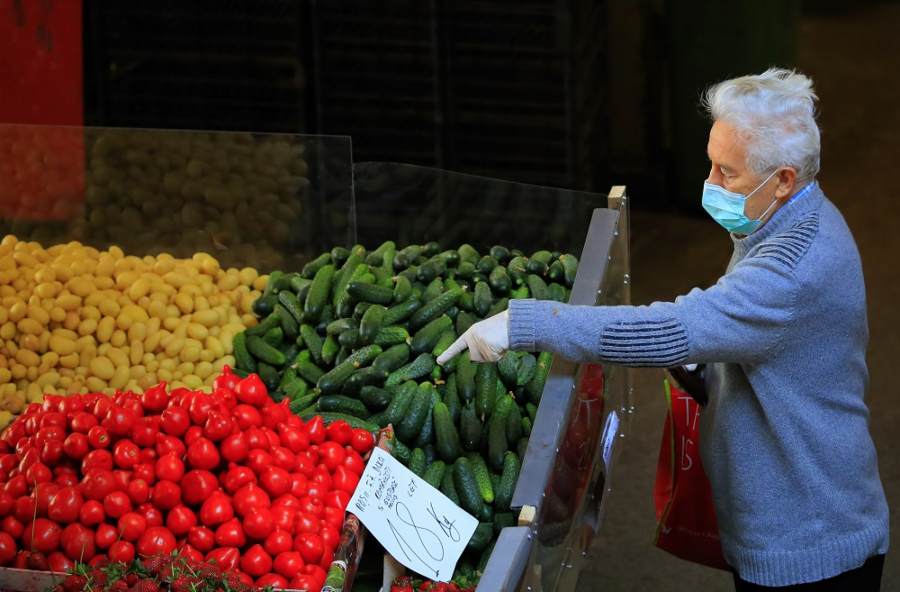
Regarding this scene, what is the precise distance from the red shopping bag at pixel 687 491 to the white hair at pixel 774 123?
2.67 feet

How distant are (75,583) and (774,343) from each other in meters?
1.49

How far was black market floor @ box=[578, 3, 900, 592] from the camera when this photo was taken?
3.83 meters

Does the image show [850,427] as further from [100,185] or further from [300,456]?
[100,185]

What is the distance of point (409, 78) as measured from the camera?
17.8ft

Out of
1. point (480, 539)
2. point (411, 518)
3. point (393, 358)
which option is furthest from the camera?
point (393, 358)

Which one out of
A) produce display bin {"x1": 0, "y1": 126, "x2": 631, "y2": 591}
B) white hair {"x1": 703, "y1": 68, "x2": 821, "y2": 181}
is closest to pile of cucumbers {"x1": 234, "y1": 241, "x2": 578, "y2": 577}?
produce display bin {"x1": 0, "y1": 126, "x2": 631, "y2": 591}

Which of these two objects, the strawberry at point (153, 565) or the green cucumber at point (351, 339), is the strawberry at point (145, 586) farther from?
the green cucumber at point (351, 339)

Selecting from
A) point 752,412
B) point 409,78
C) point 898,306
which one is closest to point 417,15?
point 409,78

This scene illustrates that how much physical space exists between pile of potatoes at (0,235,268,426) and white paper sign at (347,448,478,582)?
38.8 inches

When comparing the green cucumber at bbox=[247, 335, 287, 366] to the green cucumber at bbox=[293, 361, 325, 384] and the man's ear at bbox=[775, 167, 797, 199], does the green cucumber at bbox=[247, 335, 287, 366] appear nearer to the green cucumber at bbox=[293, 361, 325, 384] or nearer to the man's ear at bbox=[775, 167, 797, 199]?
the green cucumber at bbox=[293, 361, 325, 384]

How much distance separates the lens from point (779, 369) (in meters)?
2.07

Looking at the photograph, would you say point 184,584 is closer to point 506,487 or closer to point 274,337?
point 506,487

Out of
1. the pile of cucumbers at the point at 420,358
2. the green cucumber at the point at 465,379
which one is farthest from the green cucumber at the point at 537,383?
the green cucumber at the point at 465,379

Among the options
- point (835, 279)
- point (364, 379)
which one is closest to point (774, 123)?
point (835, 279)
